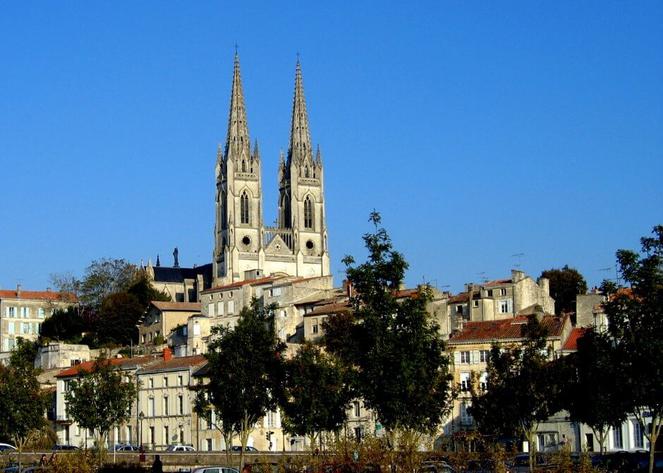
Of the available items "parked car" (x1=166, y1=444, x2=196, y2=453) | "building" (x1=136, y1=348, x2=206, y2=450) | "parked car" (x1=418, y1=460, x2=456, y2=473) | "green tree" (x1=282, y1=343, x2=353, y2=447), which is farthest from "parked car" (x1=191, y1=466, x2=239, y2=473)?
"building" (x1=136, y1=348, x2=206, y2=450)

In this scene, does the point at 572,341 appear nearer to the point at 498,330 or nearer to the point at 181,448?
the point at 498,330

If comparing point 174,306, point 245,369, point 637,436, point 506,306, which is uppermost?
point 174,306

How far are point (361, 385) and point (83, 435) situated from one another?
1963 inches

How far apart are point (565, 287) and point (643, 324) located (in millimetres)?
70885

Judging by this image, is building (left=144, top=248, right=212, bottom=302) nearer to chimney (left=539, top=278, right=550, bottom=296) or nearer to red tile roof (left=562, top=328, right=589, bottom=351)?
chimney (left=539, top=278, right=550, bottom=296)

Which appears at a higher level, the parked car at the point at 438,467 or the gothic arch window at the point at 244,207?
the gothic arch window at the point at 244,207

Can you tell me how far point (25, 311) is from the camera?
5522 inches

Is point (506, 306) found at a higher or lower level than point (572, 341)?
higher

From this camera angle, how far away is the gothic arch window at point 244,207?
157500 millimetres

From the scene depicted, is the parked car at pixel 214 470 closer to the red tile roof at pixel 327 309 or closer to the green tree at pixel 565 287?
the red tile roof at pixel 327 309

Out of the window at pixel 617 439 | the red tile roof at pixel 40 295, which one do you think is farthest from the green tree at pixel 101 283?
the window at pixel 617 439

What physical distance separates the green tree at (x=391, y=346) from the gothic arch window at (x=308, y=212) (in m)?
122

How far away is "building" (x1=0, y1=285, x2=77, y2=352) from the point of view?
139 metres

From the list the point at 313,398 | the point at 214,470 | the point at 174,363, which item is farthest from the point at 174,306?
the point at 214,470
